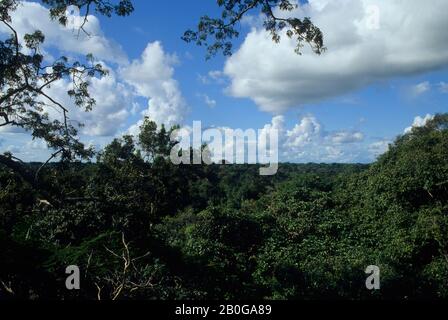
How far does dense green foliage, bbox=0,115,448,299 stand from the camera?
9273mm

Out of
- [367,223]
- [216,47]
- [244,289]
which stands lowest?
[244,289]

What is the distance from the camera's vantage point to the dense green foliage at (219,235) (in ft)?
30.4

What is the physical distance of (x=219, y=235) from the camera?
16.0 metres

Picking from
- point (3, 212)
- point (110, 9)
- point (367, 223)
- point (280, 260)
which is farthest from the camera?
point (367, 223)

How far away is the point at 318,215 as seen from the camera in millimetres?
17625

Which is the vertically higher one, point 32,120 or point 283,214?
point 32,120

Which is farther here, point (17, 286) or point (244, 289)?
point (244, 289)

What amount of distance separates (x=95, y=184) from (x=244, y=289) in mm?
8602

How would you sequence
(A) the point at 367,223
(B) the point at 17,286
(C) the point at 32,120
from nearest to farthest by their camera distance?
1. (B) the point at 17,286
2. (C) the point at 32,120
3. (A) the point at 367,223

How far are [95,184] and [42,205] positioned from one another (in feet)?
27.2

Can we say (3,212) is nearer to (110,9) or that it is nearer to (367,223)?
(110,9)

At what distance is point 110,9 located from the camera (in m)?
8.30
